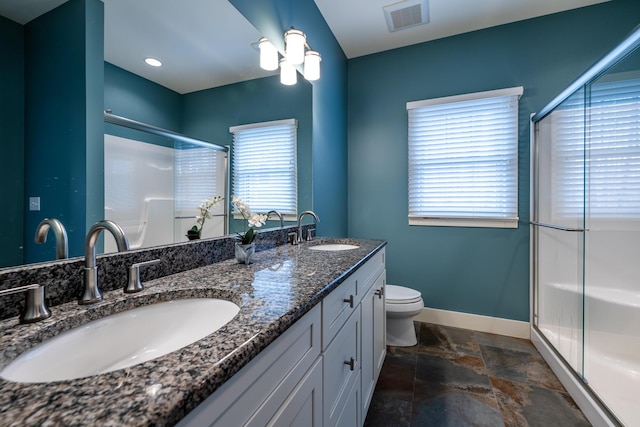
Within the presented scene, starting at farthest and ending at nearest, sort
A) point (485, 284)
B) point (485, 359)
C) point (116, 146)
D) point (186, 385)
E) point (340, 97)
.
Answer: point (340, 97), point (485, 284), point (485, 359), point (116, 146), point (186, 385)

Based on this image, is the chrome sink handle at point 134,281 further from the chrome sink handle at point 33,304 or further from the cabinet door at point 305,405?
the cabinet door at point 305,405

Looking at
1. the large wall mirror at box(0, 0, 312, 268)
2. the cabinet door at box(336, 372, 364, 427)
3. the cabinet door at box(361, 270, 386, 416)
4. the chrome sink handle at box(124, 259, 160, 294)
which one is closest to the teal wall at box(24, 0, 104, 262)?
the large wall mirror at box(0, 0, 312, 268)

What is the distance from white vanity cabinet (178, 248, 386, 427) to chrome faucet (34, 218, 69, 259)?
58cm

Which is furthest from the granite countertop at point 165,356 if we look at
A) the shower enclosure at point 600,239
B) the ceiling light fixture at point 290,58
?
the shower enclosure at point 600,239

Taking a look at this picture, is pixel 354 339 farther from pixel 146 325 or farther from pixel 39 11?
pixel 39 11

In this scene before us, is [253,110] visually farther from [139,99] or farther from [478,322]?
[478,322]

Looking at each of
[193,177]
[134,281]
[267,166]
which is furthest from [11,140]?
[267,166]

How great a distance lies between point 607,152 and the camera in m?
1.60

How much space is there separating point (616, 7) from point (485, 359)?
9.02 ft

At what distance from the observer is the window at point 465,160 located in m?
2.29

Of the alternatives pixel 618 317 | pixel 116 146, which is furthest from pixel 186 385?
pixel 618 317

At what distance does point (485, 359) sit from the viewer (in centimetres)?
198

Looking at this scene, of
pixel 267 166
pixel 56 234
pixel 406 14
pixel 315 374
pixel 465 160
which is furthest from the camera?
pixel 465 160

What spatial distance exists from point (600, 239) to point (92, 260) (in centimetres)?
241
